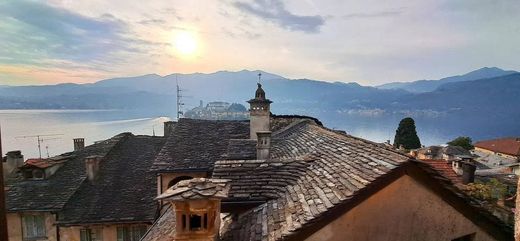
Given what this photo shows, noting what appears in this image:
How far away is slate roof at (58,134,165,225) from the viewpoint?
18500 millimetres

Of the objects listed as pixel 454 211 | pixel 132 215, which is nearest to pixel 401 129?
pixel 132 215

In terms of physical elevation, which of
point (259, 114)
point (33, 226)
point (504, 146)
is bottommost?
point (504, 146)

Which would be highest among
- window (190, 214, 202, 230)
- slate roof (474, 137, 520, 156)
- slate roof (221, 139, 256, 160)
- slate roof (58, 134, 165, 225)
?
slate roof (221, 139, 256, 160)

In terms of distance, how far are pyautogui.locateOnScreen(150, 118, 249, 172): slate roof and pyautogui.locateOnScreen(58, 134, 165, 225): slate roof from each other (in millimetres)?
2643

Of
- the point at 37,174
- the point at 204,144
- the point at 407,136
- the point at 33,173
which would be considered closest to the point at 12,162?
the point at 33,173

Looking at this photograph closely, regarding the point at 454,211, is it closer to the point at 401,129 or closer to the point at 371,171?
the point at 371,171

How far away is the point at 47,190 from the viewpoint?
1984 centimetres

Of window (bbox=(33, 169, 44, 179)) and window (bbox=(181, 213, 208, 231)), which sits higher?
window (bbox=(181, 213, 208, 231))

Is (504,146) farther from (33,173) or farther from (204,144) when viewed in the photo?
(33,173)

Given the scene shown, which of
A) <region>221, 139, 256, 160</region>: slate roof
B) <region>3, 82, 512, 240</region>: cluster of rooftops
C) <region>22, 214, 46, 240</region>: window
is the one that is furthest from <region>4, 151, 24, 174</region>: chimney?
<region>221, 139, 256, 160</region>: slate roof

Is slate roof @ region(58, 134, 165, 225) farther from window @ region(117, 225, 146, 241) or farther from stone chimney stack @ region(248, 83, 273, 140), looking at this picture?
stone chimney stack @ region(248, 83, 273, 140)

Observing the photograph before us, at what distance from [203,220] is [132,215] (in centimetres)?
1383

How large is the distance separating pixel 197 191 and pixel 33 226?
17.3 metres

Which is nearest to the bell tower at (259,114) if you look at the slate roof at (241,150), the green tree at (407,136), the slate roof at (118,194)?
the slate roof at (241,150)
